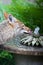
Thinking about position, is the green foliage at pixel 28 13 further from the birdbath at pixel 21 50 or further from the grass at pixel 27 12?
the birdbath at pixel 21 50

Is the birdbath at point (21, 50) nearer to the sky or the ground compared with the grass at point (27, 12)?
nearer to the ground

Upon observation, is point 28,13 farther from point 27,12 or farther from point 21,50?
point 21,50

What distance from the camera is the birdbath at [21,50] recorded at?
2705 millimetres

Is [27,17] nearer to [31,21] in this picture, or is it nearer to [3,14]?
[31,21]

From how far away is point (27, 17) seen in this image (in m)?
3.43

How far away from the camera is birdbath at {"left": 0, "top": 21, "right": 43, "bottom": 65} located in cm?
271

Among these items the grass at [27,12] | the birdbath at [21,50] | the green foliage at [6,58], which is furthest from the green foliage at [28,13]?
the green foliage at [6,58]

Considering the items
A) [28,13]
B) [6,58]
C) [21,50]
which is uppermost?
[28,13]

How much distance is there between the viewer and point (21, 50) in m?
2.71

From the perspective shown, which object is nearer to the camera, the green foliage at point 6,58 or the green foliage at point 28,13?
the green foliage at point 28,13

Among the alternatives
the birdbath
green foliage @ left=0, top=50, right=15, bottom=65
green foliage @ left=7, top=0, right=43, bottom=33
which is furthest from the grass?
green foliage @ left=0, top=50, right=15, bottom=65

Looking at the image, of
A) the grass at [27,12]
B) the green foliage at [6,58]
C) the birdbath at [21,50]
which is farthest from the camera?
the green foliage at [6,58]

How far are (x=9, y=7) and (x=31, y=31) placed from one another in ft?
1.69

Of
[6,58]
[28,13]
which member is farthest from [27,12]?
[6,58]
